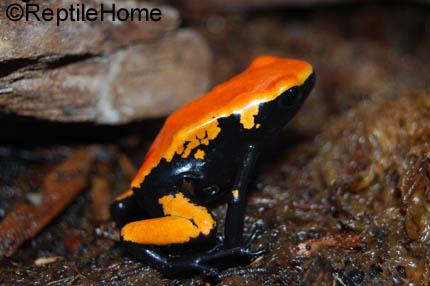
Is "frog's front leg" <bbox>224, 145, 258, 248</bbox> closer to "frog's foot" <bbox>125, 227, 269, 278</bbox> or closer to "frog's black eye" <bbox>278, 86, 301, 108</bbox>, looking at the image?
"frog's foot" <bbox>125, 227, 269, 278</bbox>

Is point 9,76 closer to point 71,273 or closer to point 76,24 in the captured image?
point 76,24

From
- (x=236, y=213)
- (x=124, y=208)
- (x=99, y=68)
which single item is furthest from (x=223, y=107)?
(x=99, y=68)

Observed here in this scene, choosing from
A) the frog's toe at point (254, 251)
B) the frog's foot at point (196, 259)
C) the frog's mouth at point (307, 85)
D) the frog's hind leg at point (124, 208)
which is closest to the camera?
the frog's foot at point (196, 259)

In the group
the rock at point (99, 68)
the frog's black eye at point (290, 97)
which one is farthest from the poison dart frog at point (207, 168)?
the rock at point (99, 68)

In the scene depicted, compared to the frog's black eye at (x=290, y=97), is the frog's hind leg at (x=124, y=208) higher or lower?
lower

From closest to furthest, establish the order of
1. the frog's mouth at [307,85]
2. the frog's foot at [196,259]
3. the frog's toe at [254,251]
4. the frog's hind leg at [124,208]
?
the frog's foot at [196,259] → the frog's toe at [254,251] → the frog's mouth at [307,85] → the frog's hind leg at [124,208]

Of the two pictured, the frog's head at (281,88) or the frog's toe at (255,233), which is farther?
the frog's toe at (255,233)

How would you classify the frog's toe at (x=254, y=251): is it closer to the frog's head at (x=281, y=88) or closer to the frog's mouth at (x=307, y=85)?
the frog's head at (x=281, y=88)

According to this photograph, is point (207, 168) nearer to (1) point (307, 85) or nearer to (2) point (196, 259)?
(2) point (196, 259)
